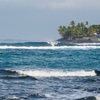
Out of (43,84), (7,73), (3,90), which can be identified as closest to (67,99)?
(3,90)

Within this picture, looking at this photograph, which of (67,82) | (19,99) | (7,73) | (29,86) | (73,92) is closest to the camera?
(19,99)

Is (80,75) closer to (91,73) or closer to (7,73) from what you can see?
(91,73)

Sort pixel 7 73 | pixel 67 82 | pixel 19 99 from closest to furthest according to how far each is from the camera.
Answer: pixel 19 99, pixel 67 82, pixel 7 73

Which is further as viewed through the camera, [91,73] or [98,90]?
[91,73]

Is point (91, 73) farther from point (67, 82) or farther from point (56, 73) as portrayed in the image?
point (67, 82)

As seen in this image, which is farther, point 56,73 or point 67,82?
point 56,73

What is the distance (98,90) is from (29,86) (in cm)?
435

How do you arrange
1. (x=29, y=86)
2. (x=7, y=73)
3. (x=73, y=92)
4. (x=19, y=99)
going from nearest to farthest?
(x=19, y=99)
(x=73, y=92)
(x=29, y=86)
(x=7, y=73)

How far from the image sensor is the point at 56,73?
39281 millimetres

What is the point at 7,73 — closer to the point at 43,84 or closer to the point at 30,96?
the point at 43,84

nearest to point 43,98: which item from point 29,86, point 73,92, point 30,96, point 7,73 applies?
point 30,96

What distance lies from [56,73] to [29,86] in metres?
10.1

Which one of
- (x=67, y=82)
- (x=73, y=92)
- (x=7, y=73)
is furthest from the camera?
(x=7, y=73)

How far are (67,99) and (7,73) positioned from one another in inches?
586
